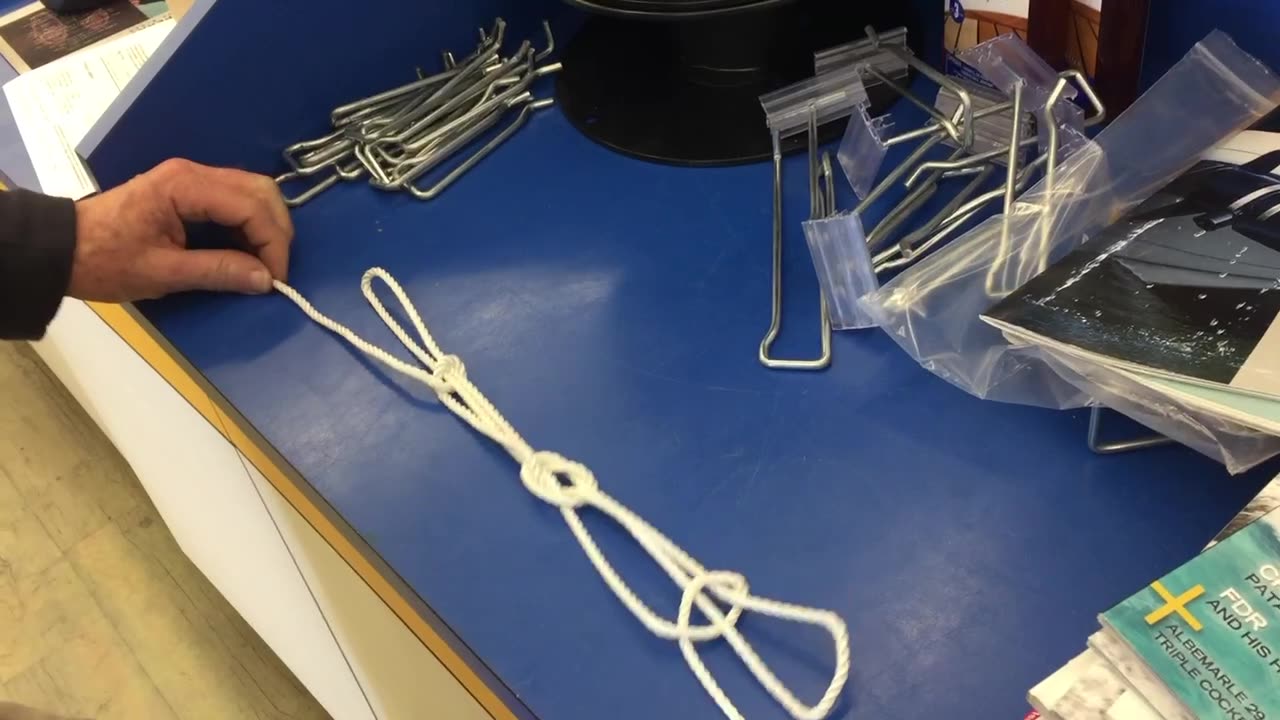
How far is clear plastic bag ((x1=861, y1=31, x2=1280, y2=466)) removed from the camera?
552mm

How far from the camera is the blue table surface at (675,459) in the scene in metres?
0.48

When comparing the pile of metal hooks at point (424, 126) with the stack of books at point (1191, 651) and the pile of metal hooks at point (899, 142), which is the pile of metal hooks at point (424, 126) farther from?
the stack of books at point (1191, 651)

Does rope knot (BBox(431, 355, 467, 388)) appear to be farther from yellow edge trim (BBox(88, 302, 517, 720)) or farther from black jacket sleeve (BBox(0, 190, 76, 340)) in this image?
black jacket sleeve (BBox(0, 190, 76, 340))

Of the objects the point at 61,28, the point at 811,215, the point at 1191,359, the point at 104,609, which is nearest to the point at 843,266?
the point at 811,215

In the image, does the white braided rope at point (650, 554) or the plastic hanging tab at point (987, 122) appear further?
the plastic hanging tab at point (987, 122)

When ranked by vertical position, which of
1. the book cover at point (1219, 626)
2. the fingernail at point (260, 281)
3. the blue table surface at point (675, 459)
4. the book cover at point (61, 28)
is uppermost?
the book cover at point (61, 28)

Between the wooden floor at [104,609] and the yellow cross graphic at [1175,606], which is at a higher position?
the yellow cross graphic at [1175,606]

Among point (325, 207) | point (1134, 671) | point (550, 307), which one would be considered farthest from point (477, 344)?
point (1134, 671)

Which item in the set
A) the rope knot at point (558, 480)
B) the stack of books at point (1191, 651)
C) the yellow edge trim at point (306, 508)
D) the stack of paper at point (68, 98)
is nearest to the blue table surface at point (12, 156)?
the stack of paper at point (68, 98)

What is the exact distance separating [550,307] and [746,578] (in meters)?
0.24

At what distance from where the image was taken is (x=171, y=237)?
27.8 inches

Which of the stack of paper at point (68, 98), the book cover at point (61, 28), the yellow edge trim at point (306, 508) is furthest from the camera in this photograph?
the book cover at point (61, 28)

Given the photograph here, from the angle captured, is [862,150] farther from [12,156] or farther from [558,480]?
[12,156]

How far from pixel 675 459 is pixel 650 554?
0.06 metres
